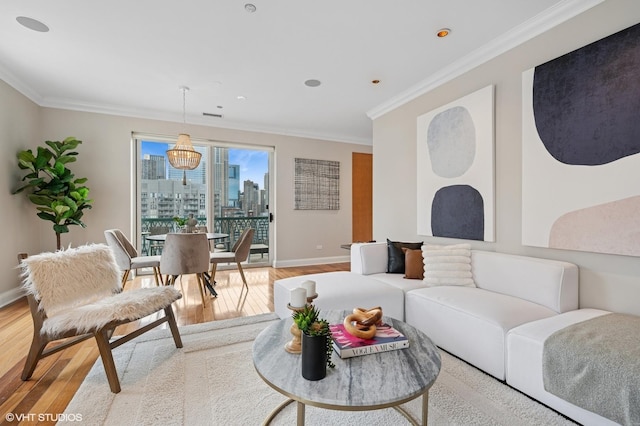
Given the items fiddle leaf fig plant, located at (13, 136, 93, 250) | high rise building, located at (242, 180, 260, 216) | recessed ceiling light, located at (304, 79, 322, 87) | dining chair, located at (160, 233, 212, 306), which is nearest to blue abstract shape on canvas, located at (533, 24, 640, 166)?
recessed ceiling light, located at (304, 79, 322, 87)

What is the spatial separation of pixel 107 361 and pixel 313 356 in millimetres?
1442

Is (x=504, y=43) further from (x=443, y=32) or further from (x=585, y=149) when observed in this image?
(x=585, y=149)

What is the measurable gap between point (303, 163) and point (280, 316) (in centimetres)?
377

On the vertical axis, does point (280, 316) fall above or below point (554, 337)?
below

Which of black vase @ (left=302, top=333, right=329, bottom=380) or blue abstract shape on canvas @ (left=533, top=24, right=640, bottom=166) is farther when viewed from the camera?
blue abstract shape on canvas @ (left=533, top=24, right=640, bottom=166)

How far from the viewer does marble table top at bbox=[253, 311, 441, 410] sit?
44.6 inches

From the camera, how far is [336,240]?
21.1 ft

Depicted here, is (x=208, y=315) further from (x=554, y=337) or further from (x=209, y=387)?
(x=554, y=337)

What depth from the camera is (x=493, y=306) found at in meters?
2.10

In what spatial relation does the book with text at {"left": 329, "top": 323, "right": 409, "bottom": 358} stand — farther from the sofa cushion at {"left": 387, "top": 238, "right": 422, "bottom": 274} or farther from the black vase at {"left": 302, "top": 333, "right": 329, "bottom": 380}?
the sofa cushion at {"left": 387, "top": 238, "right": 422, "bottom": 274}

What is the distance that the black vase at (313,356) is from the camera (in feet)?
4.05

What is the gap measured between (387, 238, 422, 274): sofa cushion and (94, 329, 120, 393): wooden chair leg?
2.55 m

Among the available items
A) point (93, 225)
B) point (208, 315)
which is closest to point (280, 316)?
point (208, 315)

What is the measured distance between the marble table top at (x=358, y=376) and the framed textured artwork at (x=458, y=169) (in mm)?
1925
